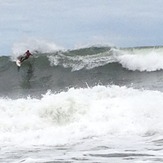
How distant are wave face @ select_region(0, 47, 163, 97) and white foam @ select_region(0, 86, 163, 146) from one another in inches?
196

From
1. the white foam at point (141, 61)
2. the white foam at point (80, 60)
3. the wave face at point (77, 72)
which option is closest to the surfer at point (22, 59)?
the wave face at point (77, 72)

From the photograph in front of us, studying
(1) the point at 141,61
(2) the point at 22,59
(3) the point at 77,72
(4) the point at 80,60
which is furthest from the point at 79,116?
(2) the point at 22,59

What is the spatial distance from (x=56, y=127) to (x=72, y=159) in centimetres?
344

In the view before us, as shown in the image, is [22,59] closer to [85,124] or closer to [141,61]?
[141,61]

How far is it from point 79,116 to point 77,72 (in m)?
11.1

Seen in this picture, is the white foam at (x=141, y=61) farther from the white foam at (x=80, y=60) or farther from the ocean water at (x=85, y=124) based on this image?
the ocean water at (x=85, y=124)

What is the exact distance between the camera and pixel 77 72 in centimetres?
2277

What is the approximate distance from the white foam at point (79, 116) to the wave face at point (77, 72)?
4.97 metres

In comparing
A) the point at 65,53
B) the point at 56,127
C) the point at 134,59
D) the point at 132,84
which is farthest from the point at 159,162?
the point at 65,53

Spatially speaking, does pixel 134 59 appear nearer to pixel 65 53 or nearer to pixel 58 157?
pixel 65 53

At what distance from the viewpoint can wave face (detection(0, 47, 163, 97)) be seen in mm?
20266

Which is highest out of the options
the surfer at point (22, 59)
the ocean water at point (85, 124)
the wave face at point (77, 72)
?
the surfer at point (22, 59)

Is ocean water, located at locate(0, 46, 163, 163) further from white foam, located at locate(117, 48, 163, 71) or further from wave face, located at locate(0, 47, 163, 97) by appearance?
white foam, located at locate(117, 48, 163, 71)

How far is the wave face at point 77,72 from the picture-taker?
20.3 metres
